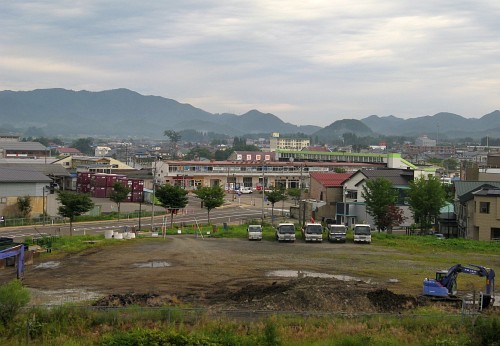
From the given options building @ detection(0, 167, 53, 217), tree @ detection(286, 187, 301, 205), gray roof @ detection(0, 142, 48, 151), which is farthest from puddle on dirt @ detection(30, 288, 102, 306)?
gray roof @ detection(0, 142, 48, 151)

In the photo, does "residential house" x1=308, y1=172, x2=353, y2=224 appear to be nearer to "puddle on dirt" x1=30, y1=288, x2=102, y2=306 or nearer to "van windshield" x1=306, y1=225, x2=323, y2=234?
"van windshield" x1=306, y1=225, x2=323, y2=234

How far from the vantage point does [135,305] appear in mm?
18531

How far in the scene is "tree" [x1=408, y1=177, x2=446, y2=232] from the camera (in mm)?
39562

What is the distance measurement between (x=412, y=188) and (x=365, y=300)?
22082mm

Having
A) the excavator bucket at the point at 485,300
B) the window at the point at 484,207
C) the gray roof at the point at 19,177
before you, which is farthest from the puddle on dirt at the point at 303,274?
the gray roof at the point at 19,177

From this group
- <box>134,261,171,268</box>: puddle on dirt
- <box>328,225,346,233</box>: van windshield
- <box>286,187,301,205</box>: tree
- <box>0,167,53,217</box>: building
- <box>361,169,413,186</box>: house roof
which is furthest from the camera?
<box>286,187,301,205</box>: tree

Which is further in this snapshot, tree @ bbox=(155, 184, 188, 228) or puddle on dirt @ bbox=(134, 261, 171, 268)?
tree @ bbox=(155, 184, 188, 228)

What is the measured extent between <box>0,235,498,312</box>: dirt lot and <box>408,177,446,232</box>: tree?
25.4ft

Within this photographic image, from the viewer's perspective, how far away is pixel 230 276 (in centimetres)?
2486

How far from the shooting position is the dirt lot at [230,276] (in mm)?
19594

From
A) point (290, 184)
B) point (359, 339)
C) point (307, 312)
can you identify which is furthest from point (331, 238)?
point (290, 184)

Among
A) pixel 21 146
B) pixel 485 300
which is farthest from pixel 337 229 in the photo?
pixel 21 146

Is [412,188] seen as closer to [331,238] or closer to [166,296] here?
[331,238]

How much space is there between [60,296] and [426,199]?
82.9 feet
